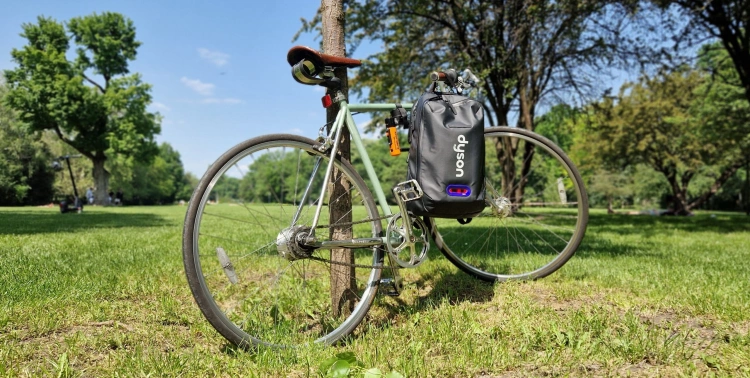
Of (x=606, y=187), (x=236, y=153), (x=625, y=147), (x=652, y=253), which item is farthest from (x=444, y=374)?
(x=606, y=187)

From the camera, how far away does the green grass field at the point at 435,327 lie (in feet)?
6.33

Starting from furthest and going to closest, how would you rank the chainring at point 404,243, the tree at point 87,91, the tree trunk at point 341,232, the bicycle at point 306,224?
the tree at point 87,91 → the tree trunk at point 341,232 → the chainring at point 404,243 → the bicycle at point 306,224

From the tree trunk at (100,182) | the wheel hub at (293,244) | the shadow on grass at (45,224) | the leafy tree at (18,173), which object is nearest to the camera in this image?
the wheel hub at (293,244)

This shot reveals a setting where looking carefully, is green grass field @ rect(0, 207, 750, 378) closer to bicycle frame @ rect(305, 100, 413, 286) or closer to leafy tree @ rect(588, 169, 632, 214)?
bicycle frame @ rect(305, 100, 413, 286)

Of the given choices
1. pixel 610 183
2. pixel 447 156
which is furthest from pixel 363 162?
pixel 610 183

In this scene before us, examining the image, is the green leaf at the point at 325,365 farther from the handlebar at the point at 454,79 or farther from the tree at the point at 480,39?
the tree at the point at 480,39

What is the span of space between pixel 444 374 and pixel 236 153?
139cm

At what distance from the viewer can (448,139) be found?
2.39 meters

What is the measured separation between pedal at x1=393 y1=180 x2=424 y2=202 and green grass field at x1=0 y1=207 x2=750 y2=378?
726 mm

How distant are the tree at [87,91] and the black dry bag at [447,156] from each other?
1204 inches

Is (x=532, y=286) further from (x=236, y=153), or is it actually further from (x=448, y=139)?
(x=236, y=153)

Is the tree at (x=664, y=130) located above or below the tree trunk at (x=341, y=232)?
above

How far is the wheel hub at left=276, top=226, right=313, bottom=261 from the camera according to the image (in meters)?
2.19

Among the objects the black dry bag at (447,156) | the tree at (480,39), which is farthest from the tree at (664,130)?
the black dry bag at (447,156)
